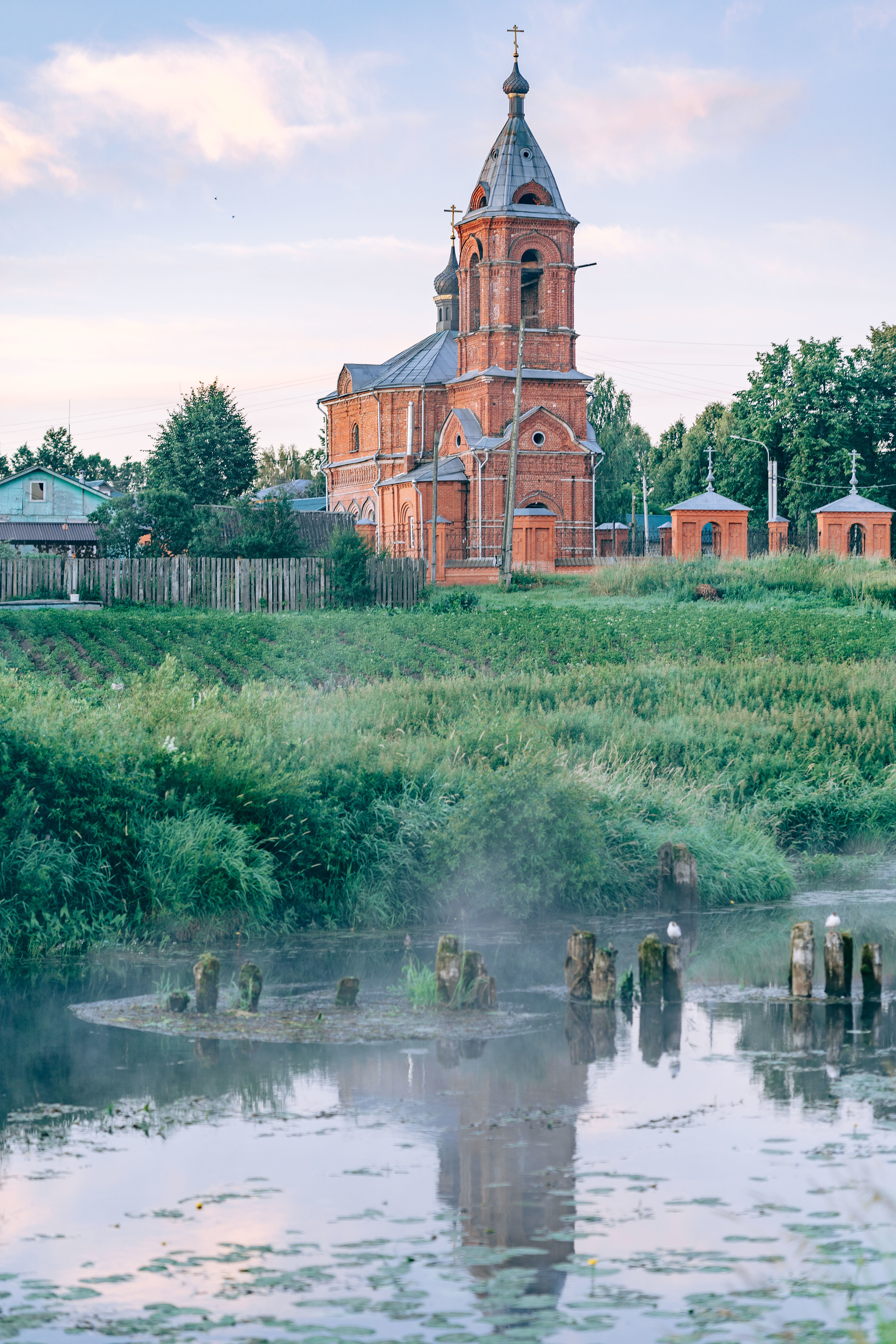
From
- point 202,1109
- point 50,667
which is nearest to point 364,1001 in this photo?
point 202,1109

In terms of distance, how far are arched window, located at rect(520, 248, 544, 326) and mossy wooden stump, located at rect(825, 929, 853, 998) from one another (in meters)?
48.5

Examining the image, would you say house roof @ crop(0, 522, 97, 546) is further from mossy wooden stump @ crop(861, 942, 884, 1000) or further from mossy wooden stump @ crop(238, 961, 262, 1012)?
mossy wooden stump @ crop(861, 942, 884, 1000)

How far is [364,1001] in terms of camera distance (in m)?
11.4

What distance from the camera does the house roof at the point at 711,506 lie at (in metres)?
54.5

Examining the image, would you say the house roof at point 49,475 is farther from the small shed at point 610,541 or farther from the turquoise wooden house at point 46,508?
the small shed at point 610,541

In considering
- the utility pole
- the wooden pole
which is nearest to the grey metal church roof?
the wooden pole

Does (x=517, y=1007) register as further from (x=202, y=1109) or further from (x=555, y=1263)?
(x=555, y=1263)

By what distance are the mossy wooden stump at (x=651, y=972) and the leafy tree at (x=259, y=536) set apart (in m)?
33.5

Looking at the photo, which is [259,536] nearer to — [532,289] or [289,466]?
[532,289]

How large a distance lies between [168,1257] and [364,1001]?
4665 mm

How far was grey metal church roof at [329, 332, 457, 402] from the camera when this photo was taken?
63875mm

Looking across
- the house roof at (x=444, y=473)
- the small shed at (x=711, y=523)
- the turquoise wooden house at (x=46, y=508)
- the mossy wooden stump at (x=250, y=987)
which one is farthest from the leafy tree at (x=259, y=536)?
the mossy wooden stump at (x=250, y=987)

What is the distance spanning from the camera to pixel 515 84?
58.6 metres

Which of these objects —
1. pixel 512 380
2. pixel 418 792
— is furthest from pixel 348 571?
pixel 418 792
